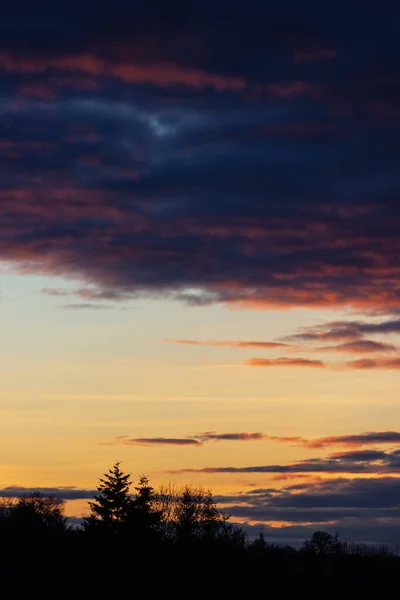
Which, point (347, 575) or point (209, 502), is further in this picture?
point (209, 502)

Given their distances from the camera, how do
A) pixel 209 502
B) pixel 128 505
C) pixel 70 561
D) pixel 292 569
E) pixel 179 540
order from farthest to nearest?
pixel 209 502, pixel 128 505, pixel 292 569, pixel 179 540, pixel 70 561

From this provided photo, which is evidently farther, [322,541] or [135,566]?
[322,541]

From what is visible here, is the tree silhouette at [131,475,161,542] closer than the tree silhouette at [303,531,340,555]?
Yes

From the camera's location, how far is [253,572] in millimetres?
65562

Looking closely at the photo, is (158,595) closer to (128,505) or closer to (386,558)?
(128,505)

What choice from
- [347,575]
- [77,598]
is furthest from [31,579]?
[347,575]

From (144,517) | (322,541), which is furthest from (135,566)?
(322,541)

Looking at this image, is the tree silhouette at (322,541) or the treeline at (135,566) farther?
the tree silhouette at (322,541)

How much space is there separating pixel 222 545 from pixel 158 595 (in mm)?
9028

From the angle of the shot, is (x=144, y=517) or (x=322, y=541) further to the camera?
(x=322, y=541)

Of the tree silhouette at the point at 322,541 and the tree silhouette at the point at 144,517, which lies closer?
the tree silhouette at the point at 144,517

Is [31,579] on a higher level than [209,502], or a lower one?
lower

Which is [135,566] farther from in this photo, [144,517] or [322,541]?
[322,541]

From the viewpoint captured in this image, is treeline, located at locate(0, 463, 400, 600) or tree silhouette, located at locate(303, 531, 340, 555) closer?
treeline, located at locate(0, 463, 400, 600)
